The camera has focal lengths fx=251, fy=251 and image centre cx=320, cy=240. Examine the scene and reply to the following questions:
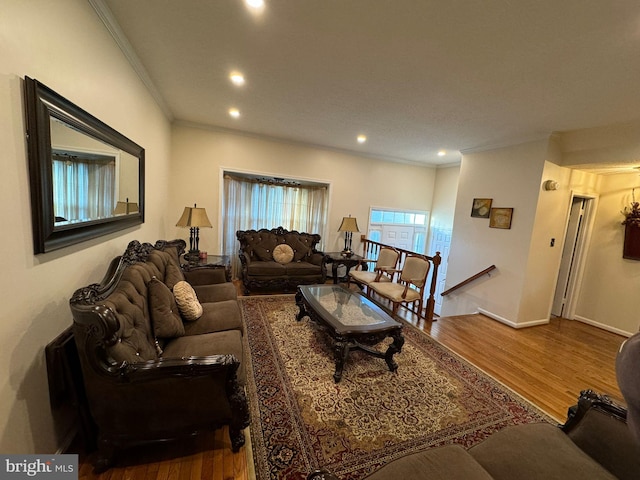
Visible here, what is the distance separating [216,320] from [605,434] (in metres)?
2.33

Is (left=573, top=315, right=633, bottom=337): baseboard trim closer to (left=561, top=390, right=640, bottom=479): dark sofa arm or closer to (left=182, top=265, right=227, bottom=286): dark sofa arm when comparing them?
(left=561, top=390, right=640, bottom=479): dark sofa arm

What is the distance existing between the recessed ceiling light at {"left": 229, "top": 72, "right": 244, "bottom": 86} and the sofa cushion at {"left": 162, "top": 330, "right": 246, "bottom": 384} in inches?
93.8

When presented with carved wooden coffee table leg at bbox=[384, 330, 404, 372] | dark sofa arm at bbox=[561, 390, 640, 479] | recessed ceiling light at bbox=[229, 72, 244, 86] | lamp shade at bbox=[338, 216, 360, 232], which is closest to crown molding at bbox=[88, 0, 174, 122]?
recessed ceiling light at bbox=[229, 72, 244, 86]

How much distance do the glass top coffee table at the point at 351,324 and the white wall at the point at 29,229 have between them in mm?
1774

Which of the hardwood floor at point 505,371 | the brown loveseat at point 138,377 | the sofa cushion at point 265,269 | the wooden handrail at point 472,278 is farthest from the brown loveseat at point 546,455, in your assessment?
the sofa cushion at point 265,269

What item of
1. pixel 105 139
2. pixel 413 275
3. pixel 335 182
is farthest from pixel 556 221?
pixel 105 139

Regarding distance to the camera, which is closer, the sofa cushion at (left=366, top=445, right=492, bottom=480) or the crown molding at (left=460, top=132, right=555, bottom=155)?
the sofa cushion at (left=366, top=445, right=492, bottom=480)

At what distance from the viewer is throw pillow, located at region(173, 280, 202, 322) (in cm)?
200

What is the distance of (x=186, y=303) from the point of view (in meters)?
2.01

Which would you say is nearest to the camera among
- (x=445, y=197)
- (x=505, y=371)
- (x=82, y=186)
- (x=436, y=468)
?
(x=436, y=468)

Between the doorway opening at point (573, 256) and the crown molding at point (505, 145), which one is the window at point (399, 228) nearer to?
the crown molding at point (505, 145)

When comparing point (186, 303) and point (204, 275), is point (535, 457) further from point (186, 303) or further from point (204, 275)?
point (204, 275)

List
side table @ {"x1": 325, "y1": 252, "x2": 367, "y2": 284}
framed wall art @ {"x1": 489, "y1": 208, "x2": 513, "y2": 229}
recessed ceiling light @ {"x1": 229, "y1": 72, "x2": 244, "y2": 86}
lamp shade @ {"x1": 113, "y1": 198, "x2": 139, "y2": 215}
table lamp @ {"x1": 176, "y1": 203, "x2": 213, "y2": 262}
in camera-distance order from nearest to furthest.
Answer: lamp shade @ {"x1": 113, "y1": 198, "x2": 139, "y2": 215} → recessed ceiling light @ {"x1": 229, "y1": 72, "x2": 244, "y2": 86} → table lamp @ {"x1": 176, "y1": 203, "x2": 213, "y2": 262} → framed wall art @ {"x1": 489, "y1": 208, "x2": 513, "y2": 229} → side table @ {"x1": 325, "y1": 252, "x2": 367, "y2": 284}

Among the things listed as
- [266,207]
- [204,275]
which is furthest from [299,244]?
[204,275]
